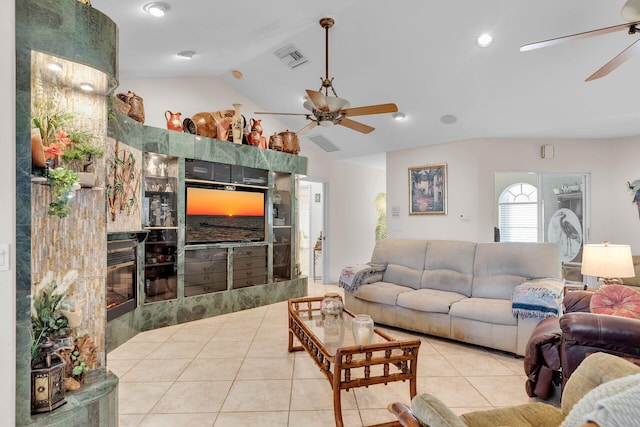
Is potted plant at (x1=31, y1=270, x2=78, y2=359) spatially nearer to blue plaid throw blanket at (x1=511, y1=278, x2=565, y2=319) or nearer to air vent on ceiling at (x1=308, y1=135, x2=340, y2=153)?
blue plaid throw blanket at (x1=511, y1=278, x2=565, y2=319)

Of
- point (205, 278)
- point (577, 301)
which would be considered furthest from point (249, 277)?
point (577, 301)

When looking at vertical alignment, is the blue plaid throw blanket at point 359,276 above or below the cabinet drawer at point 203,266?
below

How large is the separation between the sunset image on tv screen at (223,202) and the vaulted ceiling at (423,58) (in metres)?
1.51

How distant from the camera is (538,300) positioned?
10.1ft

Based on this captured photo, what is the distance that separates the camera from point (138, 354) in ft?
10.7

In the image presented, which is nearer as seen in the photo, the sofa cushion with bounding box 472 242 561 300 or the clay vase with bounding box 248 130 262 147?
the sofa cushion with bounding box 472 242 561 300

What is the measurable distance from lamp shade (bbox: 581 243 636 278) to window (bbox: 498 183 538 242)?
263 cm

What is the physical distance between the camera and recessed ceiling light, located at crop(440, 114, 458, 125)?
484cm

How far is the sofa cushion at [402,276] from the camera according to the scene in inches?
167

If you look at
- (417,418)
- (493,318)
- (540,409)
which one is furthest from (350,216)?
(417,418)

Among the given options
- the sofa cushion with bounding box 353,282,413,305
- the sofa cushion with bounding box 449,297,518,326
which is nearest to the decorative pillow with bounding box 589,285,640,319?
the sofa cushion with bounding box 449,297,518,326

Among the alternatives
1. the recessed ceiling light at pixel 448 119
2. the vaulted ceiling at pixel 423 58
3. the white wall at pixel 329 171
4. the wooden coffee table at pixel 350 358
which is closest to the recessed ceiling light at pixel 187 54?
the vaulted ceiling at pixel 423 58
